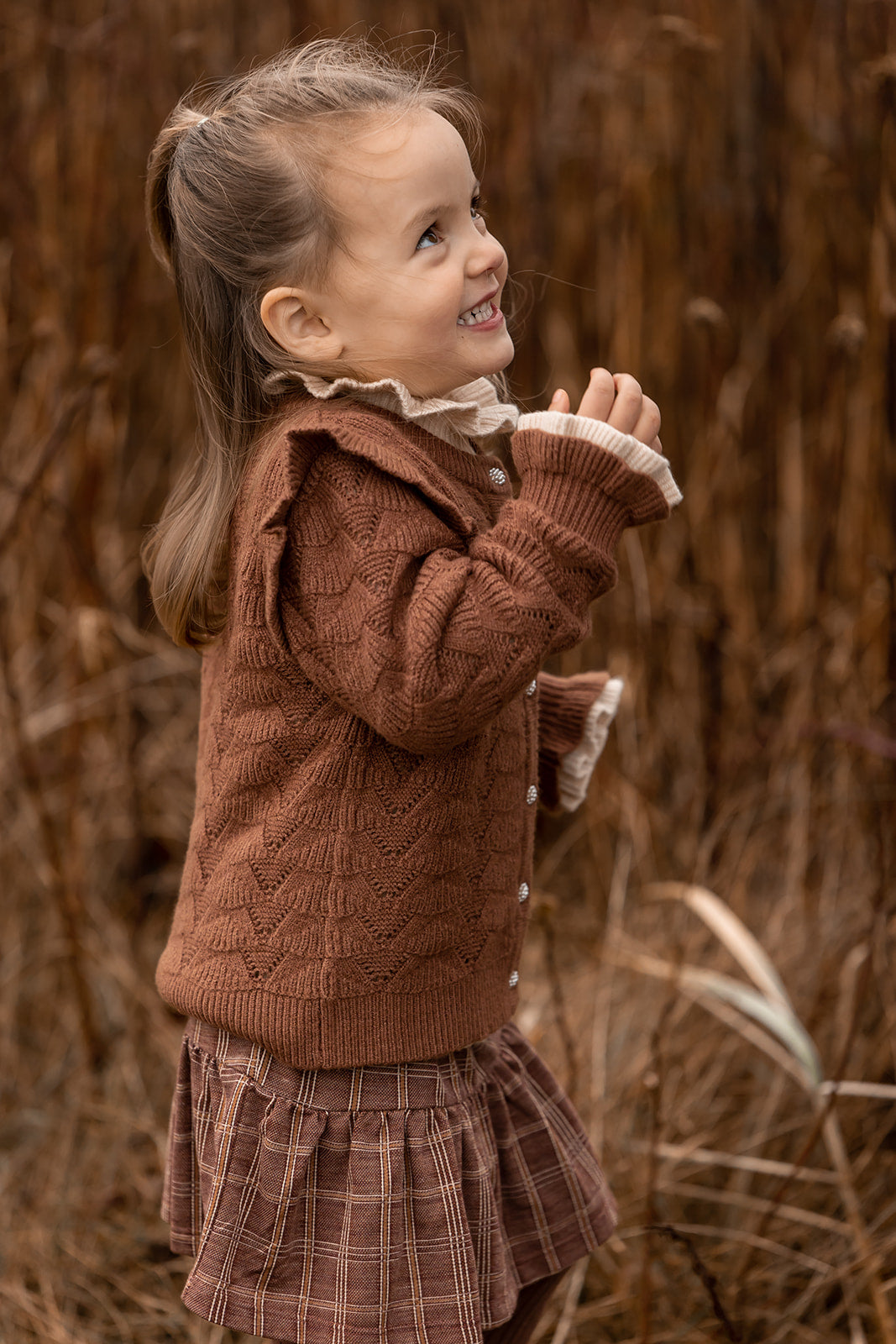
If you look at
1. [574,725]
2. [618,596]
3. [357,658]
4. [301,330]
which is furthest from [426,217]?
[618,596]

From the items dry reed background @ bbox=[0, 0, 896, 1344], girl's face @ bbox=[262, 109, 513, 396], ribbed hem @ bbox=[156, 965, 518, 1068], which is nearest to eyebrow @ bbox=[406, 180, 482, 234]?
girl's face @ bbox=[262, 109, 513, 396]

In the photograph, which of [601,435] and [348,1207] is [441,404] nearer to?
[601,435]

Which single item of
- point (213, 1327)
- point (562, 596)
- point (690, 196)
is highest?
point (690, 196)

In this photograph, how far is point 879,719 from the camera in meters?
1.90

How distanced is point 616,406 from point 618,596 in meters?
1.26

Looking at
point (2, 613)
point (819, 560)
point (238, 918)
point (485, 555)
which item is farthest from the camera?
point (2, 613)

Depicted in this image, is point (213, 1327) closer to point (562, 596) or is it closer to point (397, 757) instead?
point (397, 757)

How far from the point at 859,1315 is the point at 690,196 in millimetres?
1657

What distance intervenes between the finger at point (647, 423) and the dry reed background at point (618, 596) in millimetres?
778

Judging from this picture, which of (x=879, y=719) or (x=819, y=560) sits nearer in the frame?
(x=879, y=719)

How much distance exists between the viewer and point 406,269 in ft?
3.29

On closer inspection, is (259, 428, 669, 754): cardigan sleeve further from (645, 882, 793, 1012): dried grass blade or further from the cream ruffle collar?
(645, 882, 793, 1012): dried grass blade

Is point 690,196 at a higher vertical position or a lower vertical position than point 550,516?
higher

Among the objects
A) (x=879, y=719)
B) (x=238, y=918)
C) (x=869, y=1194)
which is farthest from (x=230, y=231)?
(x=869, y=1194)
